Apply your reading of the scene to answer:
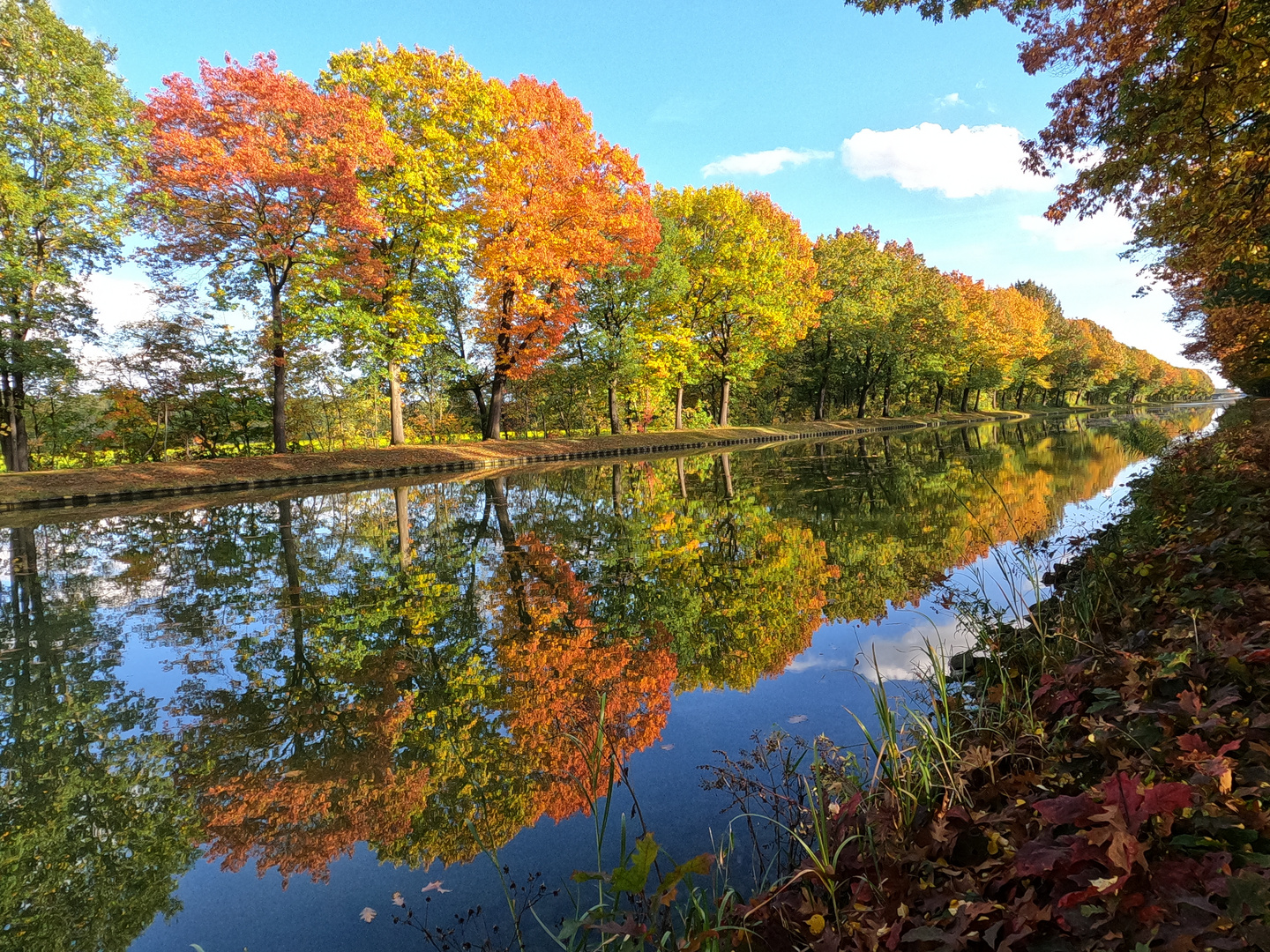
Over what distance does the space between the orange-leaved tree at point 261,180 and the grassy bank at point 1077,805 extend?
20692 mm

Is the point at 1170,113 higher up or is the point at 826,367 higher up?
the point at 826,367

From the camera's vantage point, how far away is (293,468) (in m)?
19.1

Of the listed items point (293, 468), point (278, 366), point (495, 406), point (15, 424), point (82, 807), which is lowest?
point (82, 807)

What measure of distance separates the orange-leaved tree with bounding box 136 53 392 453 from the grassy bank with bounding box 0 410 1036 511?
2.48 meters

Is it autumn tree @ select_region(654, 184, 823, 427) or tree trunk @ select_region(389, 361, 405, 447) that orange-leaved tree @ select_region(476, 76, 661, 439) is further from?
autumn tree @ select_region(654, 184, 823, 427)

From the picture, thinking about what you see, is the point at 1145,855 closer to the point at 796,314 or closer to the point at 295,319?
the point at 295,319

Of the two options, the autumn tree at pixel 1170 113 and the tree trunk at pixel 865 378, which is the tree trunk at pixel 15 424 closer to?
the autumn tree at pixel 1170 113

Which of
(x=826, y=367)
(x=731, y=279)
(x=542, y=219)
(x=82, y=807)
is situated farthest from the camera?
(x=826, y=367)

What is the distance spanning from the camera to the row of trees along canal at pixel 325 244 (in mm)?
17578

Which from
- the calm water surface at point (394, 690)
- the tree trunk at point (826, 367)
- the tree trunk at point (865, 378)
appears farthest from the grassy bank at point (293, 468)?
the tree trunk at point (865, 378)

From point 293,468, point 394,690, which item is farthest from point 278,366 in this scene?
point 394,690

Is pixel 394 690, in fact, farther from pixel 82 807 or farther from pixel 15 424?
pixel 15 424

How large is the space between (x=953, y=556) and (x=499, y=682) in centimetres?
519

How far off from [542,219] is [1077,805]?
74.1 ft
